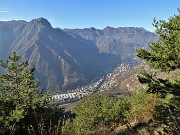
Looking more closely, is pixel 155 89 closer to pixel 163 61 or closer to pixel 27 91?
pixel 163 61

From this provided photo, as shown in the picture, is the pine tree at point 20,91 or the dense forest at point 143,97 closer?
the dense forest at point 143,97

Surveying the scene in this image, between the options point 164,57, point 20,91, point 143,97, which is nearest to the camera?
point 164,57

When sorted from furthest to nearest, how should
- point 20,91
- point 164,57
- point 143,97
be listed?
point 20,91
point 143,97
point 164,57

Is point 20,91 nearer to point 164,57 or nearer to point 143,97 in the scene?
point 143,97

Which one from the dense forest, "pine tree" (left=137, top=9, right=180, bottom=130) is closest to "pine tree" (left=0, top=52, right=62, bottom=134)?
the dense forest

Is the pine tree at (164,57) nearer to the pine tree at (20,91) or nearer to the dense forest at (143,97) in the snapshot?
the dense forest at (143,97)

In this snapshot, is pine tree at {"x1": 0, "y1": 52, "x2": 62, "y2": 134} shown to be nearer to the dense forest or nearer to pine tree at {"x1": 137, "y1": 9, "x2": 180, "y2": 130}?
the dense forest

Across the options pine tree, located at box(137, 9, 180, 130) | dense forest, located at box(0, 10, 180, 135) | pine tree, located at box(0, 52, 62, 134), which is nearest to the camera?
dense forest, located at box(0, 10, 180, 135)

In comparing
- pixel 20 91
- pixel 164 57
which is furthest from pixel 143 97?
pixel 20 91

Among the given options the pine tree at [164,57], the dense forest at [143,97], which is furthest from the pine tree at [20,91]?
the pine tree at [164,57]

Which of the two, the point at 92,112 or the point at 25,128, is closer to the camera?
the point at 25,128

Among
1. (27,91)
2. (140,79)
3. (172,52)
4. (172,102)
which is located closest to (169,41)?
(172,52)
